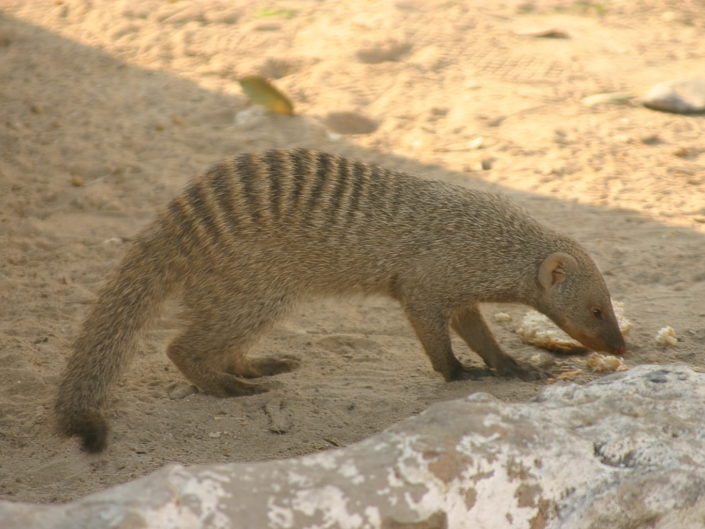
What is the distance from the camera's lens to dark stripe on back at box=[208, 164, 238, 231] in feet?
8.93

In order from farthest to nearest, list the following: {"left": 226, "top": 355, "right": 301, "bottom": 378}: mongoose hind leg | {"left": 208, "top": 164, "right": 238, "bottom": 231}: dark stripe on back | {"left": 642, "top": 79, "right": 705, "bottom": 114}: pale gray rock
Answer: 1. {"left": 642, "top": 79, "right": 705, "bottom": 114}: pale gray rock
2. {"left": 226, "top": 355, "right": 301, "bottom": 378}: mongoose hind leg
3. {"left": 208, "top": 164, "right": 238, "bottom": 231}: dark stripe on back

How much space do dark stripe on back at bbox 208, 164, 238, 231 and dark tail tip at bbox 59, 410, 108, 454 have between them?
2.19 feet

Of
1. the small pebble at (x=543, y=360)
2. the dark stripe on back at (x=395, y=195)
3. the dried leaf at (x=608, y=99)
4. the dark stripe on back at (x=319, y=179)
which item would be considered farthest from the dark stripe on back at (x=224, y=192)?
the dried leaf at (x=608, y=99)

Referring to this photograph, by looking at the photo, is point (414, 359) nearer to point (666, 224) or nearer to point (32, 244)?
point (666, 224)

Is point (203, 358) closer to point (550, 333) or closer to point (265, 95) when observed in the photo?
point (550, 333)

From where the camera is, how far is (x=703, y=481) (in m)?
1.62

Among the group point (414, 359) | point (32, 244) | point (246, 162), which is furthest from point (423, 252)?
point (32, 244)

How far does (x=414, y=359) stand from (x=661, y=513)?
1.49 metres

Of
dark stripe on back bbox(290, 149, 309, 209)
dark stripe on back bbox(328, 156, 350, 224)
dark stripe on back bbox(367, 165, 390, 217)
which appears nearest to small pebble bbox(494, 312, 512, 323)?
dark stripe on back bbox(367, 165, 390, 217)

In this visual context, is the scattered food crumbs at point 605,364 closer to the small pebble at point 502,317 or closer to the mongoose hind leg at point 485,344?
the mongoose hind leg at point 485,344

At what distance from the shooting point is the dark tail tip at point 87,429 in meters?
2.37

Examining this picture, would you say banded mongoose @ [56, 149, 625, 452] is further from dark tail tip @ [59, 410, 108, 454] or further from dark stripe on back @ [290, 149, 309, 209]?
dark tail tip @ [59, 410, 108, 454]

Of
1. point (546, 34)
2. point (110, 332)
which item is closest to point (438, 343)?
point (110, 332)

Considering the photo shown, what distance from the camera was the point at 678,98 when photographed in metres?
4.57
